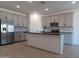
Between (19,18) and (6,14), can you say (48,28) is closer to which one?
(19,18)

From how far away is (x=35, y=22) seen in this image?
27.9 ft

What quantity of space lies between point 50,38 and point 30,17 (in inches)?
186

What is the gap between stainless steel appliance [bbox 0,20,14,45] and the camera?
5.97 metres

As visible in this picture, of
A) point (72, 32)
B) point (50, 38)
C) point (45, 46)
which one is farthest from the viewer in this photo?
point (72, 32)

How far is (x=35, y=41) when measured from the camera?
5.22m

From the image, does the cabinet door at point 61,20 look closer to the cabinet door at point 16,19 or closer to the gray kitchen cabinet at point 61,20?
the gray kitchen cabinet at point 61,20

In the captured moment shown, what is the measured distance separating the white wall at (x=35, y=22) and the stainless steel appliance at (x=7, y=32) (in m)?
2.27

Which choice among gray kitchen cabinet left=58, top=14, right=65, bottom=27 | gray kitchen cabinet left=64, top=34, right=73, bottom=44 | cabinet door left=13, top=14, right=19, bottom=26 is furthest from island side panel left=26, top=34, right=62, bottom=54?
gray kitchen cabinet left=58, top=14, right=65, bottom=27

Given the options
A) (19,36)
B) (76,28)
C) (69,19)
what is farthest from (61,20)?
(19,36)

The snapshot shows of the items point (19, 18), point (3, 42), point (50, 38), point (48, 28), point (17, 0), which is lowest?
point (3, 42)

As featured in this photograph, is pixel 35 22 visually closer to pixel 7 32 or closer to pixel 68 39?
pixel 7 32

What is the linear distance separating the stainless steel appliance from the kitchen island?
206 cm

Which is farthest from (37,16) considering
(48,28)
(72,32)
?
(72,32)

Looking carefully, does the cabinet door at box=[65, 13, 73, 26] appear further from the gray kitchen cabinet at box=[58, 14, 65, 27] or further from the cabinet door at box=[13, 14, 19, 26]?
the cabinet door at box=[13, 14, 19, 26]
